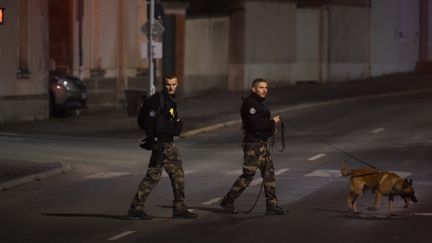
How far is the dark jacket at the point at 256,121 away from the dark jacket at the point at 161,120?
90cm

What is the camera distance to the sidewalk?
941 inches

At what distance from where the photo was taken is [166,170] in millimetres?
11961

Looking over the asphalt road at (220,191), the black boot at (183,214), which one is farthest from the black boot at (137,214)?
the black boot at (183,214)

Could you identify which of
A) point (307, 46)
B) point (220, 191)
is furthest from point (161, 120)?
point (307, 46)

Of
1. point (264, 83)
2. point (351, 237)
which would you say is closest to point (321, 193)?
point (264, 83)

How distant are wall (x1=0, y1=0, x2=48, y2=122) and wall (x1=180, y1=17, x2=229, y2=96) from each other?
7876 millimetres

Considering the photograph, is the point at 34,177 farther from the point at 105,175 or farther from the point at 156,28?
the point at 156,28

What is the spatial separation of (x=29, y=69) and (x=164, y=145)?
16.1 m

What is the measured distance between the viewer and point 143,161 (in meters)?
19.2

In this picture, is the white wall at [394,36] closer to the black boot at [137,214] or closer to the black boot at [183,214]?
the black boot at [183,214]

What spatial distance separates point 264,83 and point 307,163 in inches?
250

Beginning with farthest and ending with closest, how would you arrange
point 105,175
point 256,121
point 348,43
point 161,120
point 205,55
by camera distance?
1. point 348,43
2. point 205,55
3. point 105,175
4. point 256,121
5. point 161,120

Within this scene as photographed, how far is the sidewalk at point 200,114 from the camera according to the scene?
23894mm

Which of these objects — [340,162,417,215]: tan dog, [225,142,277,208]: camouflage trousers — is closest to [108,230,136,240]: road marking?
[225,142,277,208]: camouflage trousers
